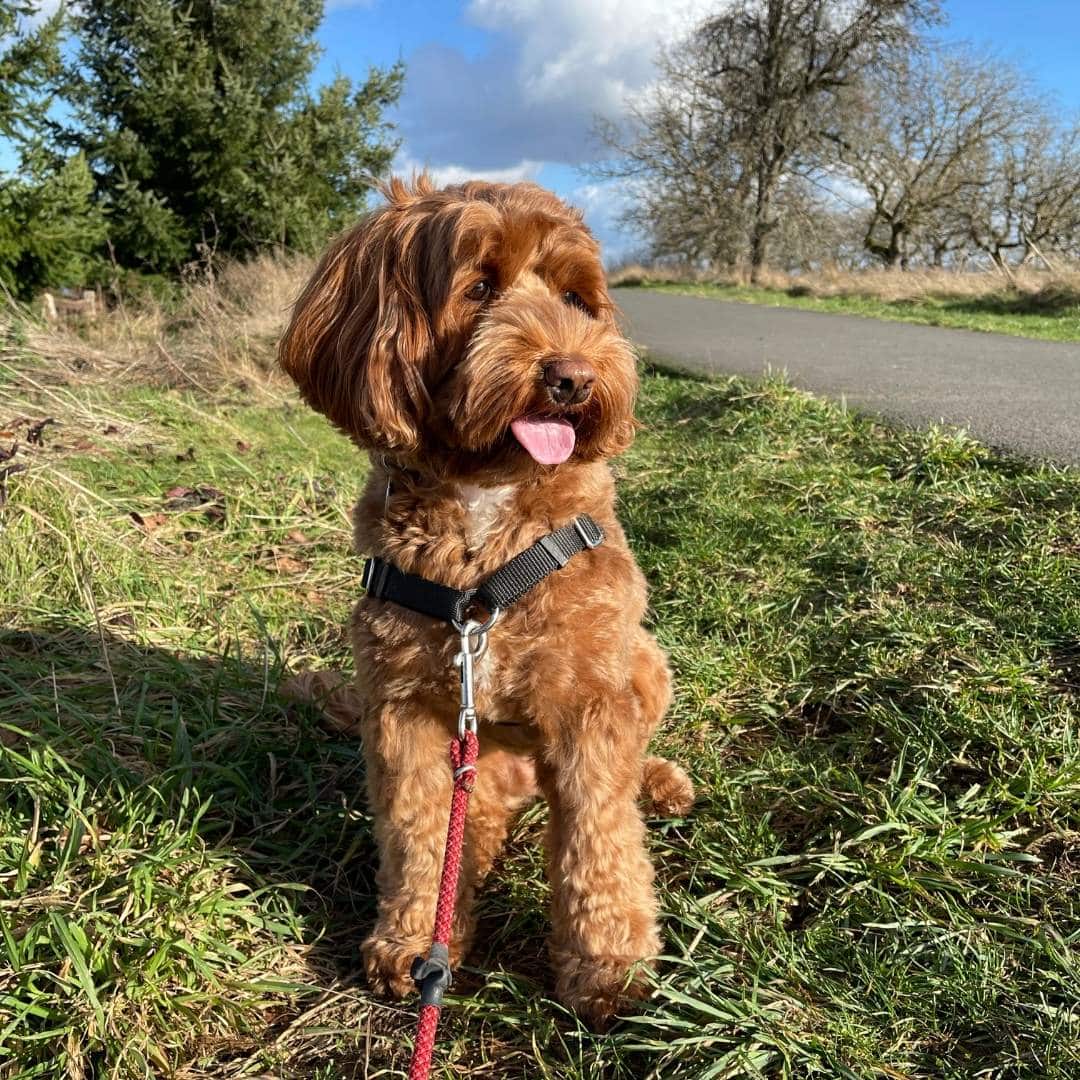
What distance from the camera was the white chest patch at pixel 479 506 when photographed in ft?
7.55

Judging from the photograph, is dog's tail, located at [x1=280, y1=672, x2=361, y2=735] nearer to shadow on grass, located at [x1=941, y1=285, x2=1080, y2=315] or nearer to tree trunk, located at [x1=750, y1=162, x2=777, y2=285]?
shadow on grass, located at [x1=941, y1=285, x2=1080, y2=315]

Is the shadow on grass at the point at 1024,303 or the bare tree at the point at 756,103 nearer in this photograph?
the shadow on grass at the point at 1024,303

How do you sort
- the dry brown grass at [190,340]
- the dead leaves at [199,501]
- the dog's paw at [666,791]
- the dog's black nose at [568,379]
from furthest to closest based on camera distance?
the dry brown grass at [190,340]
the dead leaves at [199,501]
the dog's paw at [666,791]
the dog's black nose at [568,379]

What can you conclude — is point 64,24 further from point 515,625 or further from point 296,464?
point 515,625

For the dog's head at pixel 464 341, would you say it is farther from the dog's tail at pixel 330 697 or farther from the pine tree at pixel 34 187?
the pine tree at pixel 34 187

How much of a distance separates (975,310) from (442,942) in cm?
1643

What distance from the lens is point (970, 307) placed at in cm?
1570

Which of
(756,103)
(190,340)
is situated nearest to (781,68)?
(756,103)

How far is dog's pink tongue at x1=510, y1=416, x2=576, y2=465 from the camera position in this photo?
7.04 ft

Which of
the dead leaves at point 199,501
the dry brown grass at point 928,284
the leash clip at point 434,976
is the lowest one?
the leash clip at point 434,976

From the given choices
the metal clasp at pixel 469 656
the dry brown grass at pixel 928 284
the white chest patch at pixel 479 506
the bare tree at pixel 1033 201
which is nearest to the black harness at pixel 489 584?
the metal clasp at pixel 469 656

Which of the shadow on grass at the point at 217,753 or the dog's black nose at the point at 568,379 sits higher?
the dog's black nose at the point at 568,379

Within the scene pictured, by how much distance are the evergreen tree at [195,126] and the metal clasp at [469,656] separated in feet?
48.8

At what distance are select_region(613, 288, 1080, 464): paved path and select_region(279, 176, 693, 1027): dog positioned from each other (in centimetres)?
76
